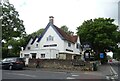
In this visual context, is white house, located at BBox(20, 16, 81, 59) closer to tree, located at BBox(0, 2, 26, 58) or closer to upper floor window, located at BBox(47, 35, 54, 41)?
upper floor window, located at BBox(47, 35, 54, 41)

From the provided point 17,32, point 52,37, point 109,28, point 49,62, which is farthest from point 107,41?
point 49,62

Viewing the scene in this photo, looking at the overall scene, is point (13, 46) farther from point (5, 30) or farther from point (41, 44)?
point (5, 30)

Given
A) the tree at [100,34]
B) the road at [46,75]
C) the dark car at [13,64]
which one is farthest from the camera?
the tree at [100,34]

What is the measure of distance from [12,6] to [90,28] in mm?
22647

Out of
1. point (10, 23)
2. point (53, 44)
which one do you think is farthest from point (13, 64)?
point (53, 44)

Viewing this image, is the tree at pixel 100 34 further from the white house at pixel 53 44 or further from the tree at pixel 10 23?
the tree at pixel 10 23

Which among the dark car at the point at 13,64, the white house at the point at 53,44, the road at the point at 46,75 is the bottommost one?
the road at the point at 46,75

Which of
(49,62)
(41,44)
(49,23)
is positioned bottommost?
(49,62)

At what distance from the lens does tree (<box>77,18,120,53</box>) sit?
59906 millimetres

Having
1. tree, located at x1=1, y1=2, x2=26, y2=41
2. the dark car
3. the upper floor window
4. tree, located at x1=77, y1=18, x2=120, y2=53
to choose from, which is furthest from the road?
tree, located at x1=77, y1=18, x2=120, y2=53

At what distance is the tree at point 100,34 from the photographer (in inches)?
2359

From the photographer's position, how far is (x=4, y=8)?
157 feet

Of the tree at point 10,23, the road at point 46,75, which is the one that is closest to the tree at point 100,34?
the tree at point 10,23

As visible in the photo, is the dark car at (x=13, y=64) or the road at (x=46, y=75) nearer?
the road at (x=46, y=75)
